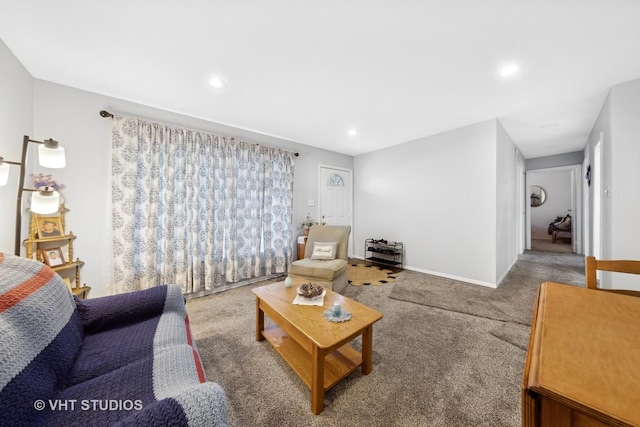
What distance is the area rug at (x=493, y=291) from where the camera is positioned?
2434 mm

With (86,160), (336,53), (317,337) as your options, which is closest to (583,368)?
(317,337)

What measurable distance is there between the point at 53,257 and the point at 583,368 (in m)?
3.47

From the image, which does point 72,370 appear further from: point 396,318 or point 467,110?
point 467,110

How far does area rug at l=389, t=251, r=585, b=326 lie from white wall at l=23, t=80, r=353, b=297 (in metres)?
3.44

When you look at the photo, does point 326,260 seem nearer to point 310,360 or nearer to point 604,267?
point 310,360

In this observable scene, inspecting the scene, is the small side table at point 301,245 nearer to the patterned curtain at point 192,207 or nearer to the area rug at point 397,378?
the patterned curtain at point 192,207

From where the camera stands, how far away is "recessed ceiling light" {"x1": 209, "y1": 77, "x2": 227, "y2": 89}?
83.8 inches

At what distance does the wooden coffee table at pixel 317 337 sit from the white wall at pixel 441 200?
254 centimetres

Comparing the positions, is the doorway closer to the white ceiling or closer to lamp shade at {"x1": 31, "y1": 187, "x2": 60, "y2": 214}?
the white ceiling

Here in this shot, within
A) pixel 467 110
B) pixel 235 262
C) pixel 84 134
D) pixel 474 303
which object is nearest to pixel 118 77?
pixel 84 134

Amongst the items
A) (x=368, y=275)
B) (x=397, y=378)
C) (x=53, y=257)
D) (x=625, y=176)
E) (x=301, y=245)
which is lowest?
(x=397, y=378)

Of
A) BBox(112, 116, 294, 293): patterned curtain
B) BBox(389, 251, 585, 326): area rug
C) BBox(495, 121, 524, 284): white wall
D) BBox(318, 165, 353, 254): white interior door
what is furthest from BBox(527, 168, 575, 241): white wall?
BBox(112, 116, 294, 293): patterned curtain

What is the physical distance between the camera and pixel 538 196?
7.71m

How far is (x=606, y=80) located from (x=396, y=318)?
313 centimetres
